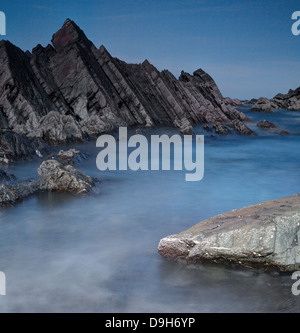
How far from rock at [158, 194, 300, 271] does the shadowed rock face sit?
9.44m

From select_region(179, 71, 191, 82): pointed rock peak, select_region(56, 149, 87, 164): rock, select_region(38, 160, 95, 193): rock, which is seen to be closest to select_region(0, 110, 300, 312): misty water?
select_region(38, 160, 95, 193): rock

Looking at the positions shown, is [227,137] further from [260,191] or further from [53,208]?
[53,208]

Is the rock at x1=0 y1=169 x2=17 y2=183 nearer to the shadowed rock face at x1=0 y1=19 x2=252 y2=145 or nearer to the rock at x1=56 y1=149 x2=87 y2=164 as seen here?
the rock at x1=56 y1=149 x2=87 y2=164

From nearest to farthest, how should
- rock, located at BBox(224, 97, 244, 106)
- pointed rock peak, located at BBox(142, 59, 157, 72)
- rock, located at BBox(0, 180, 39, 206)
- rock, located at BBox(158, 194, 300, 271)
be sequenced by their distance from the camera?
rock, located at BBox(158, 194, 300, 271) < rock, located at BBox(0, 180, 39, 206) < pointed rock peak, located at BBox(142, 59, 157, 72) < rock, located at BBox(224, 97, 244, 106)

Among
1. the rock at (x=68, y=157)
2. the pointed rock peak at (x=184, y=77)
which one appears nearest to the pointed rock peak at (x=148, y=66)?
the pointed rock peak at (x=184, y=77)

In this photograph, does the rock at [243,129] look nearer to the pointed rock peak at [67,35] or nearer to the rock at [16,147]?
the pointed rock peak at [67,35]

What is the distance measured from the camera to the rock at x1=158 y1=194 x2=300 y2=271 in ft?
16.1

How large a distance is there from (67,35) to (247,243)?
21199 millimetres

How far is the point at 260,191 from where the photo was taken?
10.2m

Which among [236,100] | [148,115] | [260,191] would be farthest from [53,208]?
[236,100]

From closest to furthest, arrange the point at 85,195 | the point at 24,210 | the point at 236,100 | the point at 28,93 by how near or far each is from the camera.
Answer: the point at 24,210
the point at 85,195
the point at 28,93
the point at 236,100

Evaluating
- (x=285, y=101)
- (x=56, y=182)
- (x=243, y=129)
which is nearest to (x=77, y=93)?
(x=243, y=129)

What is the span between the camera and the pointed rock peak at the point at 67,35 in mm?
23375
